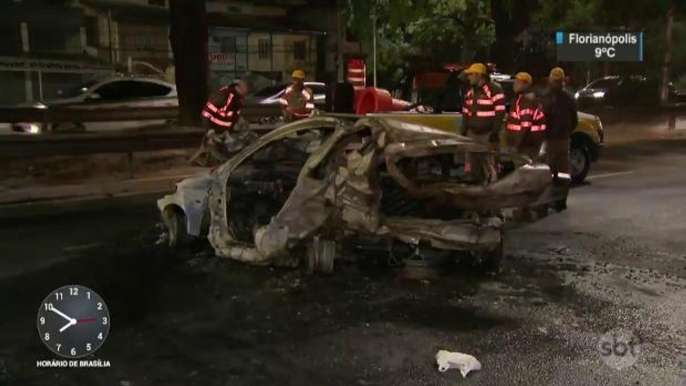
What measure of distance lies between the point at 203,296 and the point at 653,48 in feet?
93.6

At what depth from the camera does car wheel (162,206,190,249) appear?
797cm

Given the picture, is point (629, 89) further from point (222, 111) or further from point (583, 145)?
point (222, 111)

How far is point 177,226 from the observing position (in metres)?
7.98

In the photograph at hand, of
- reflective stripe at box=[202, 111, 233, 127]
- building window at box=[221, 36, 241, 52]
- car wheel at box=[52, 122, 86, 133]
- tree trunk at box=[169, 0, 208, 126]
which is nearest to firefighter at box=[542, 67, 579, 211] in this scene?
reflective stripe at box=[202, 111, 233, 127]

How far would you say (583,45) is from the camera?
883 inches

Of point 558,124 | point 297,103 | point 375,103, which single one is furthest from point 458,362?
point 375,103

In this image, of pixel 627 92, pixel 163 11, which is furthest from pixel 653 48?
pixel 163 11

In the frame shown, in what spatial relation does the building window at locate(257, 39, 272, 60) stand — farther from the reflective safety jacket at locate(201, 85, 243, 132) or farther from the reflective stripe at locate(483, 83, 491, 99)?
the reflective stripe at locate(483, 83, 491, 99)

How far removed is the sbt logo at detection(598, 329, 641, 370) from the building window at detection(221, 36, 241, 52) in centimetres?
2514

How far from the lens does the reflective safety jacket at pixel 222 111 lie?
424 inches

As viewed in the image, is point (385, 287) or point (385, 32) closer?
point (385, 287)

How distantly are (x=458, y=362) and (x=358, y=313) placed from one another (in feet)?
4.22

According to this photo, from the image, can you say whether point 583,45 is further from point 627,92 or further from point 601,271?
point 601,271

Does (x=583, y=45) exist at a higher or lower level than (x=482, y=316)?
higher
